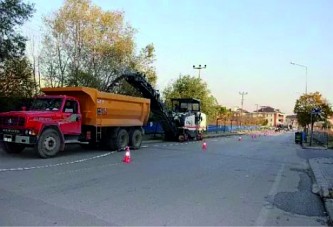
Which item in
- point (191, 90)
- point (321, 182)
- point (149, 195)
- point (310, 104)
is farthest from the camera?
point (310, 104)

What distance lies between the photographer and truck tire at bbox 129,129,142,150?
21.4 m

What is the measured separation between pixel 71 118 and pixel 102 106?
5.93 ft

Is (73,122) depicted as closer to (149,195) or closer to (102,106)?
(102,106)

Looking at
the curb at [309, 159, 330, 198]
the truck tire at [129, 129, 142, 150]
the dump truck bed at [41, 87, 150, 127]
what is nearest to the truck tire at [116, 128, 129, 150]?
the dump truck bed at [41, 87, 150, 127]

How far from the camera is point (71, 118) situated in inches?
673

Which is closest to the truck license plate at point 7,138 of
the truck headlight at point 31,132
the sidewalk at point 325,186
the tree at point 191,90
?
the truck headlight at point 31,132

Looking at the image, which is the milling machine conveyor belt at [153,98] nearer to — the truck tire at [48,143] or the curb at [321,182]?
the truck tire at [48,143]

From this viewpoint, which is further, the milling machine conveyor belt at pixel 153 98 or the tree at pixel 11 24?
the milling machine conveyor belt at pixel 153 98

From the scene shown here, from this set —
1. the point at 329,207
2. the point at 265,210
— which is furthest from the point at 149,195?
the point at 329,207

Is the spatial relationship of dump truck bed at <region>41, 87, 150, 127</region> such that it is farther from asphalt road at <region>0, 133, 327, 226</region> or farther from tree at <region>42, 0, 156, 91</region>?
tree at <region>42, 0, 156, 91</region>

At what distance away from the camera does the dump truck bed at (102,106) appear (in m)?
18.0

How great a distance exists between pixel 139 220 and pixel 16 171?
6.07 m

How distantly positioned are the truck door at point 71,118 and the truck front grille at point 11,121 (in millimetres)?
1585

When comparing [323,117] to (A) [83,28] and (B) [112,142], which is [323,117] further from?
(B) [112,142]
